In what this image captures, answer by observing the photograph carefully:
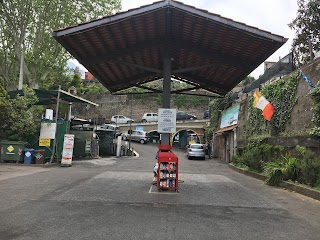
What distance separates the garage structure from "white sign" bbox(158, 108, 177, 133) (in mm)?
341

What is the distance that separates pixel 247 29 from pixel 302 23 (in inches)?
658

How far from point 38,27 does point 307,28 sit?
2050 centimetres

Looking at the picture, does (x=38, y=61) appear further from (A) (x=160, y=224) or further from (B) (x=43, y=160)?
(A) (x=160, y=224)

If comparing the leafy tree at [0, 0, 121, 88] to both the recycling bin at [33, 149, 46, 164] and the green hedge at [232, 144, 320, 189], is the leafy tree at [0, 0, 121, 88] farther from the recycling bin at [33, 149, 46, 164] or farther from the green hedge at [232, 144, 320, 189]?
the green hedge at [232, 144, 320, 189]

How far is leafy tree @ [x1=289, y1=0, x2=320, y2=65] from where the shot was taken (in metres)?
21.2

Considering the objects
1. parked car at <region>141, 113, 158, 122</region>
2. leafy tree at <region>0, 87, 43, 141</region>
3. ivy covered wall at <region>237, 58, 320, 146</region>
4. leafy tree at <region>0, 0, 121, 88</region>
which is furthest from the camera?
parked car at <region>141, 113, 158, 122</region>

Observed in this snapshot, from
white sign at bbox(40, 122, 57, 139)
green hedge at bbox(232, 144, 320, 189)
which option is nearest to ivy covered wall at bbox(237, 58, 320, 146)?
green hedge at bbox(232, 144, 320, 189)

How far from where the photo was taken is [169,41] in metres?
9.53

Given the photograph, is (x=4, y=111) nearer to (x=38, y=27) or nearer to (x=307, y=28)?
(x=38, y=27)

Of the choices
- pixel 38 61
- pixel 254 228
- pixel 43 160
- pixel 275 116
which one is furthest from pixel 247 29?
pixel 38 61

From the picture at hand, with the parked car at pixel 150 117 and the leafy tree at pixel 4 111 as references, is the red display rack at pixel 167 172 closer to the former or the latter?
the leafy tree at pixel 4 111

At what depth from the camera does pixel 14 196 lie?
7777 mm

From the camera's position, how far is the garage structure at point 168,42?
26.1 feet

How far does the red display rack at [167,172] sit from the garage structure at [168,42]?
3.51 ft
